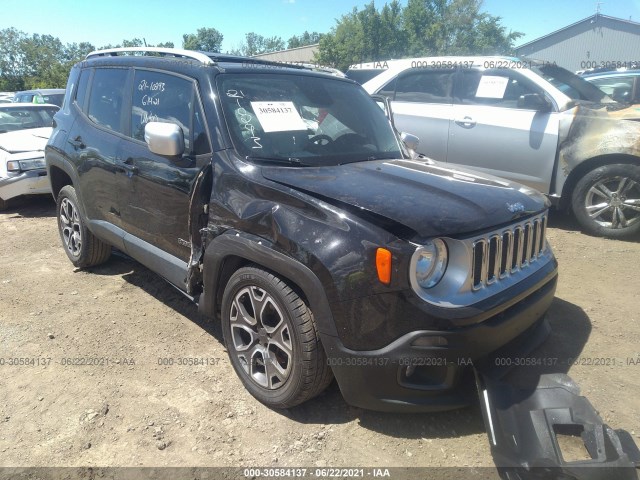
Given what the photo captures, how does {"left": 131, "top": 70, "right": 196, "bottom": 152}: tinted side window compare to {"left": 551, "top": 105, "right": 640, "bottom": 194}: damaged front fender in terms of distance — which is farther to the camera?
{"left": 551, "top": 105, "right": 640, "bottom": 194}: damaged front fender

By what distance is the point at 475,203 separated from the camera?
8.13 feet

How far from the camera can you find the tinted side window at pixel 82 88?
434 cm

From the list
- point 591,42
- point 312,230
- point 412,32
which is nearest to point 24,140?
point 312,230

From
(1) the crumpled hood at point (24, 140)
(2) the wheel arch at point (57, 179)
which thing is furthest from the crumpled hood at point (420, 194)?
(1) the crumpled hood at point (24, 140)

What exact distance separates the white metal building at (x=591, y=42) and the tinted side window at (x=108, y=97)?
41.4 metres

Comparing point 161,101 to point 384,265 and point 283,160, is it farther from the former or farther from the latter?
point 384,265

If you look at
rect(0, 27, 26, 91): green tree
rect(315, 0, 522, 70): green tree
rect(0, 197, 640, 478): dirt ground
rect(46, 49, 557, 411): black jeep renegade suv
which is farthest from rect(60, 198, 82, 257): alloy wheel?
rect(0, 27, 26, 91): green tree

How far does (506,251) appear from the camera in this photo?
2535 millimetres

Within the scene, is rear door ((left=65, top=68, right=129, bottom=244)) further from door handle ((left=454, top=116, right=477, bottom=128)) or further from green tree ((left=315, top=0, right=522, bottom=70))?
green tree ((left=315, top=0, right=522, bottom=70))

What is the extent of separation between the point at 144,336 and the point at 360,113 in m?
2.31

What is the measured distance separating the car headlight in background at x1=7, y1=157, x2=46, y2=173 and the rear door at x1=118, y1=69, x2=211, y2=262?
4.25m

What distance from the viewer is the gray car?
5262 mm

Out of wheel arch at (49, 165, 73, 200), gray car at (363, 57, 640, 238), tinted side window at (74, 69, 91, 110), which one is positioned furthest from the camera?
gray car at (363, 57, 640, 238)

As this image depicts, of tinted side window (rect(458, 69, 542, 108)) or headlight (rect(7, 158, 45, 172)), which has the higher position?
tinted side window (rect(458, 69, 542, 108))
